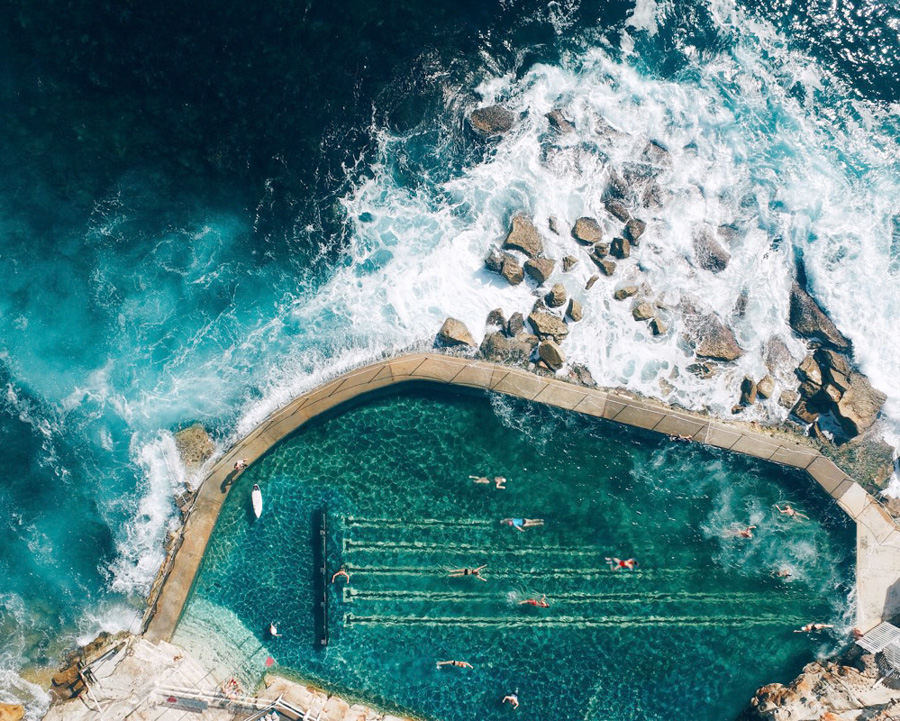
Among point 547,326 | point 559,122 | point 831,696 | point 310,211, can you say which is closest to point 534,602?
point 547,326

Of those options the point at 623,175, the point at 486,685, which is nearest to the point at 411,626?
the point at 486,685

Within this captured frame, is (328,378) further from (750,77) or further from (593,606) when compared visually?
(750,77)

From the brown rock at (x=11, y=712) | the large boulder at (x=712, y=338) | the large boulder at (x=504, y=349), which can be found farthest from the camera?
the large boulder at (x=712, y=338)

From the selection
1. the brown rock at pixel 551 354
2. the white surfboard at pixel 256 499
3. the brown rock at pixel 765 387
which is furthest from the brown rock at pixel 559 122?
the white surfboard at pixel 256 499

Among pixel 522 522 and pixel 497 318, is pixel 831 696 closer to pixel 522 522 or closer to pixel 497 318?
pixel 522 522

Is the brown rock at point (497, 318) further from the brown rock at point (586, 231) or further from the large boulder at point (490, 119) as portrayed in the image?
the large boulder at point (490, 119)
